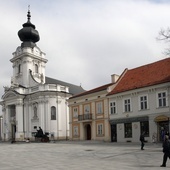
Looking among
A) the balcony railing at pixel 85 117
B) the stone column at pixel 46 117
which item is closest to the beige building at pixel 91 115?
the balcony railing at pixel 85 117

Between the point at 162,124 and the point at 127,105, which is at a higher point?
the point at 127,105

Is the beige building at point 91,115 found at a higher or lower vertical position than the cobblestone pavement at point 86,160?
higher

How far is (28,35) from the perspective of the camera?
2168 inches

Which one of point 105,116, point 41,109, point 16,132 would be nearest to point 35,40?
point 41,109

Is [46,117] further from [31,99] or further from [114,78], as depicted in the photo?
[114,78]

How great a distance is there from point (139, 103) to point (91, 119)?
28.0 feet

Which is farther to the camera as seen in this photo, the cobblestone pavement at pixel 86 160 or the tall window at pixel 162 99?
the tall window at pixel 162 99

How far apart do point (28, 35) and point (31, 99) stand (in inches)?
485

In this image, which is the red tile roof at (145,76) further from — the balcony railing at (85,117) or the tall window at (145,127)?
the balcony railing at (85,117)

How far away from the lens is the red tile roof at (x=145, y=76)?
3120 cm

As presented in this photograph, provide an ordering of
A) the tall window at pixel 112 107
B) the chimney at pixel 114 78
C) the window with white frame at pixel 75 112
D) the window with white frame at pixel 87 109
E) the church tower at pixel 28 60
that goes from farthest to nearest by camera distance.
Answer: the church tower at pixel 28 60
the window with white frame at pixel 75 112
the window with white frame at pixel 87 109
the chimney at pixel 114 78
the tall window at pixel 112 107

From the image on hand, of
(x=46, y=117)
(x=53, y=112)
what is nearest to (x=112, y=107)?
(x=46, y=117)

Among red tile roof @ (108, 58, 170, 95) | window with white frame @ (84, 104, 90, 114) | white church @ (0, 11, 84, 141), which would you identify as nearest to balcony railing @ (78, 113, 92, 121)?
window with white frame @ (84, 104, 90, 114)

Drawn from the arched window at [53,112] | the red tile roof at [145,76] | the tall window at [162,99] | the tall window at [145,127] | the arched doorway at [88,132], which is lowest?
the arched doorway at [88,132]
